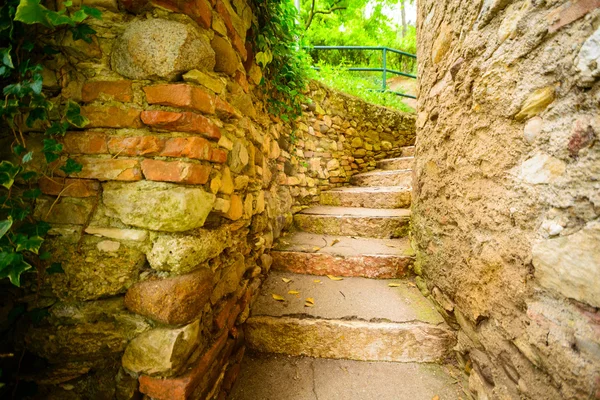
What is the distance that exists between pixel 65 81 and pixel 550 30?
1.70 m

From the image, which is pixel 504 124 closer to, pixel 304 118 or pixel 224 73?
pixel 224 73

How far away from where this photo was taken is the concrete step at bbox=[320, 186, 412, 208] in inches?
110

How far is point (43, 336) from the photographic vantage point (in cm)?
97

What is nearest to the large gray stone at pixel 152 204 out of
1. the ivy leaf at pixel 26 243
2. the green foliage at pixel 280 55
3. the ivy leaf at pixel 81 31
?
the ivy leaf at pixel 26 243

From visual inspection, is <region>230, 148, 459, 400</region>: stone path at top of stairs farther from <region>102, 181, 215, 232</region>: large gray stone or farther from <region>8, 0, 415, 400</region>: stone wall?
<region>102, 181, 215, 232</region>: large gray stone

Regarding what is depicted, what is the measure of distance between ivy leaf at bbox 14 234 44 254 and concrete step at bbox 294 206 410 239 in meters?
1.97

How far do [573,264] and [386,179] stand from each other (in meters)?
2.69

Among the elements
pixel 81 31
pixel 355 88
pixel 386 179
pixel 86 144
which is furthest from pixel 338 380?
pixel 355 88

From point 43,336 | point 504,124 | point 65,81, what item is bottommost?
point 43,336

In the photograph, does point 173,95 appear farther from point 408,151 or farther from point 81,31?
point 408,151

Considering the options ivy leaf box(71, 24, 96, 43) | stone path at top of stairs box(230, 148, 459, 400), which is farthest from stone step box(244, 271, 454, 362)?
ivy leaf box(71, 24, 96, 43)

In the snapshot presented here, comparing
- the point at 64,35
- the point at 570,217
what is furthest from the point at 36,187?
the point at 570,217

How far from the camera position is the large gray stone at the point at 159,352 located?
937mm

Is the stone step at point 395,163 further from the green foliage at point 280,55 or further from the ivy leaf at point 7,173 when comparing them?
the ivy leaf at point 7,173
